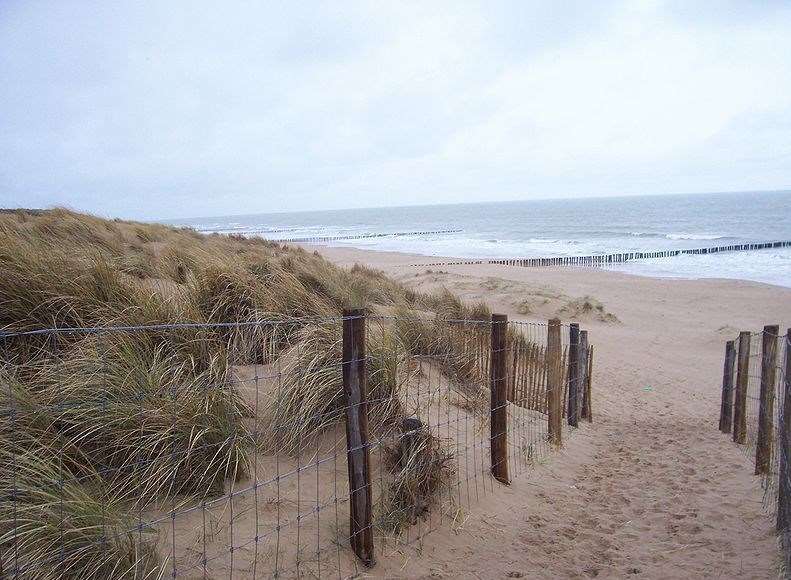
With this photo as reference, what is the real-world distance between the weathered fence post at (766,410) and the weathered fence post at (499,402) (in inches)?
106

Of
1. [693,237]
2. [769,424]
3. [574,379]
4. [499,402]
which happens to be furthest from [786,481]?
[693,237]

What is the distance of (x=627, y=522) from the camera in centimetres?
494

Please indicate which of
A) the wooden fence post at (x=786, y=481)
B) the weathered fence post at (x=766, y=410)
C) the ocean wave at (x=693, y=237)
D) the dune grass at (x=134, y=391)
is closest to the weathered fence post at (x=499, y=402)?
the dune grass at (x=134, y=391)

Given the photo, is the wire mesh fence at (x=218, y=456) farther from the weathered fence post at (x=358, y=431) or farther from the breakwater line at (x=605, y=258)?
the breakwater line at (x=605, y=258)

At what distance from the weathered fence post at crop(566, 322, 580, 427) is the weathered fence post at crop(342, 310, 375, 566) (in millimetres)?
4645

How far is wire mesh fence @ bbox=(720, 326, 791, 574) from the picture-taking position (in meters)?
4.18

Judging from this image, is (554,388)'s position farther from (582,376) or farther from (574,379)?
(582,376)

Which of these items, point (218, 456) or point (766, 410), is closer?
point (218, 456)

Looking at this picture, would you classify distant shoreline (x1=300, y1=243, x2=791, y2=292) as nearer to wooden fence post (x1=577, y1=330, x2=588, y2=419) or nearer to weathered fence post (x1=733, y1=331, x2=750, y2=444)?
wooden fence post (x1=577, y1=330, x2=588, y2=419)

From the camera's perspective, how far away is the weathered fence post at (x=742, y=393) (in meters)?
7.04

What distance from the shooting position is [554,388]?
22.2 ft

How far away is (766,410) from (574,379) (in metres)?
2.37

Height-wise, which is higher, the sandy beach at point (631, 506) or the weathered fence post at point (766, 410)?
the weathered fence post at point (766, 410)

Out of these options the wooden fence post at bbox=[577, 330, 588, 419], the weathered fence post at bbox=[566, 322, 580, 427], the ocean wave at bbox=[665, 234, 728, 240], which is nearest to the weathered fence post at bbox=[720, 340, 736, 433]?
the wooden fence post at bbox=[577, 330, 588, 419]
